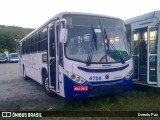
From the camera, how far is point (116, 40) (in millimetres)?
7035

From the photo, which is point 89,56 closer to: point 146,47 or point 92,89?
point 92,89

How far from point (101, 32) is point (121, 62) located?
3.83 feet

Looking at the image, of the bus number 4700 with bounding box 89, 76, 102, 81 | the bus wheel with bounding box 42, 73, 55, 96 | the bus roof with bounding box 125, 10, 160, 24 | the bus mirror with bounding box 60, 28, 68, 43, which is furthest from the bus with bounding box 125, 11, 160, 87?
the bus wheel with bounding box 42, 73, 55, 96

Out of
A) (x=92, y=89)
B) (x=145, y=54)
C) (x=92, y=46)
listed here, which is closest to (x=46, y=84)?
(x=92, y=89)

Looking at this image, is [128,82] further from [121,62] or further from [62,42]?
[62,42]

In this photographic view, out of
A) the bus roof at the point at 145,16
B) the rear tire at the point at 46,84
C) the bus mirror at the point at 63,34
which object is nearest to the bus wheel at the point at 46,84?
the rear tire at the point at 46,84

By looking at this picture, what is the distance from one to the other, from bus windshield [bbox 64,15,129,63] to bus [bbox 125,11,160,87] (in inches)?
58.0

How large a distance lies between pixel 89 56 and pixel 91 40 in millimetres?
539

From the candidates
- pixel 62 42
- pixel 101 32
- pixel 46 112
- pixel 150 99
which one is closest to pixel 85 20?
pixel 101 32

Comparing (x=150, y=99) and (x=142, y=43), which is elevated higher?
(x=142, y=43)

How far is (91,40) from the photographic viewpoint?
6516 millimetres

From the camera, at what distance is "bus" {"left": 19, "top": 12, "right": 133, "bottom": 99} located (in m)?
6.20

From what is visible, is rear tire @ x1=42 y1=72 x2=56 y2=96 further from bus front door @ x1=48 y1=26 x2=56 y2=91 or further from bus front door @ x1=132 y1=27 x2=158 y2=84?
bus front door @ x1=132 y1=27 x2=158 y2=84

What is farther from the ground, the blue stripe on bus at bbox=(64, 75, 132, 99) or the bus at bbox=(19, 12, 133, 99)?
the bus at bbox=(19, 12, 133, 99)
